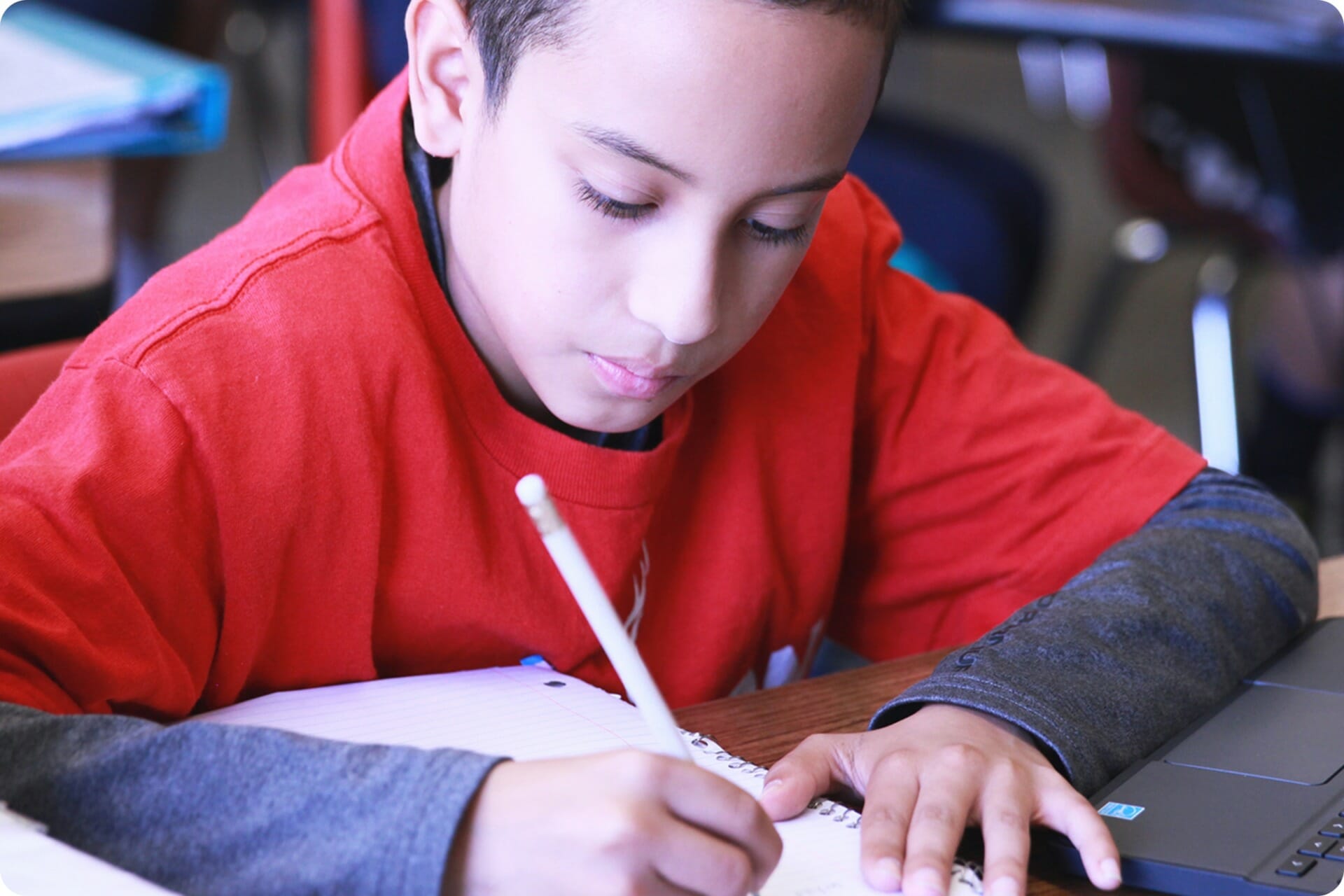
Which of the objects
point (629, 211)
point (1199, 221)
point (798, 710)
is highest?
point (629, 211)

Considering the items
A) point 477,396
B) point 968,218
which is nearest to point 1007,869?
point 477,396

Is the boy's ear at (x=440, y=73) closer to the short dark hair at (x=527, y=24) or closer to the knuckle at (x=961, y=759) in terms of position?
the short dark hair at (x=527, y=24)

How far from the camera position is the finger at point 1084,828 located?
20.4 inches

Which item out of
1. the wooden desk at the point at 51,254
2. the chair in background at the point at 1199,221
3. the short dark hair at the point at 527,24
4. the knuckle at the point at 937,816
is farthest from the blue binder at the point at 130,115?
the chair in background at the point at 1199,221

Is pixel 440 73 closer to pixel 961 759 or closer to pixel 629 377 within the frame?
pixel 629 377

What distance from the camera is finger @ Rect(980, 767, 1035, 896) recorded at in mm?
516

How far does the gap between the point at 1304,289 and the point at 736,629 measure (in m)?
1.72

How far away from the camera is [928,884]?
50cm

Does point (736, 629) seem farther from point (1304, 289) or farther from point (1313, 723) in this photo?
point (1304, 289)

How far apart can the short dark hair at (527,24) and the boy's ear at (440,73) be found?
0.01 meters

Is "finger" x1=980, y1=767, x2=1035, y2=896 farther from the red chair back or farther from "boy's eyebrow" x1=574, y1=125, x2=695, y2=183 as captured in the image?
the red chair back

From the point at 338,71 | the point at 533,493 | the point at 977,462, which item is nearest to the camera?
the point at 533,493

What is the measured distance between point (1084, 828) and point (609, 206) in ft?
1.00

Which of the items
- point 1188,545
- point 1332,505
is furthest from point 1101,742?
point 1332,505
